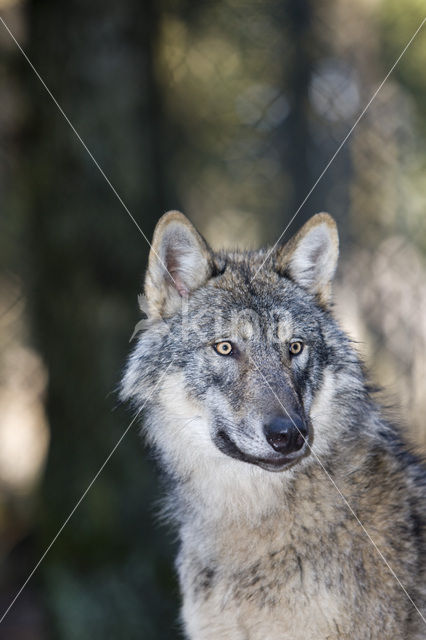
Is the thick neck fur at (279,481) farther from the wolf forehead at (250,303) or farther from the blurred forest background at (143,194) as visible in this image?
the blurred forest background at (143,194)

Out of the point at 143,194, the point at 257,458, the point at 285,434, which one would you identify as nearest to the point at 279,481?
the point at 257,458

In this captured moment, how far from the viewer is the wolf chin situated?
2512mm

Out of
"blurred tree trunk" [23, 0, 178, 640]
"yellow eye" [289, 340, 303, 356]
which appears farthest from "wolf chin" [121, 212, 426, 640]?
"blurred tree trunk" [23, 0, 178, 640]

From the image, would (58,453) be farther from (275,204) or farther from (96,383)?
(275,204)

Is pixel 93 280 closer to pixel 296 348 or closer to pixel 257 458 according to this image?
pixel 296 348

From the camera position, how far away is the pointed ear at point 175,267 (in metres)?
2.79

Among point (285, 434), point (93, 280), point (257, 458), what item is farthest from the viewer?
point (93, 280)

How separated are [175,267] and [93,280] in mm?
1537

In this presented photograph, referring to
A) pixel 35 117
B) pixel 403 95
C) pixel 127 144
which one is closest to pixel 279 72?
pixel 403 95

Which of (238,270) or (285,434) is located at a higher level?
(238,270)

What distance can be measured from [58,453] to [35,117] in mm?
2443

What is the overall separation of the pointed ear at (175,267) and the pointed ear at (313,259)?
1.32 feet

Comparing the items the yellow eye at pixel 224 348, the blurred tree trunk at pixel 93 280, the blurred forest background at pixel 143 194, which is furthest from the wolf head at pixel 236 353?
the blurred tree trunk at pixel 93 280

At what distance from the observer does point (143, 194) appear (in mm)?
4387
